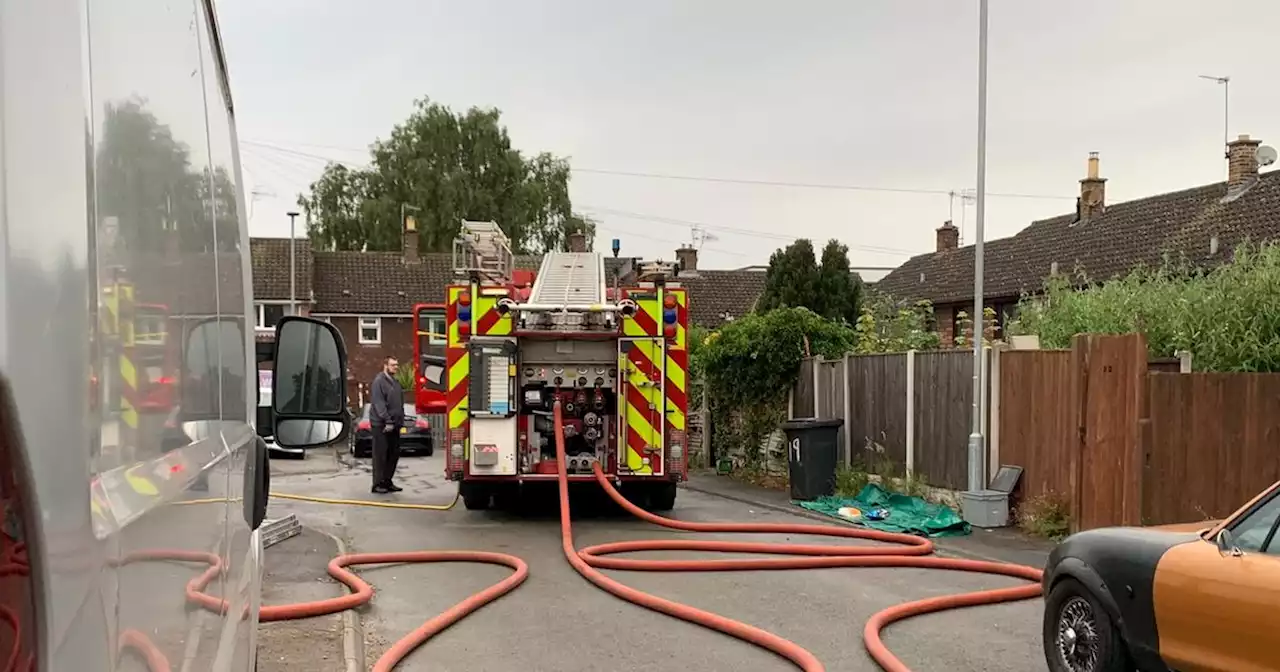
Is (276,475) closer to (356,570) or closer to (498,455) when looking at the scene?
(498,455)

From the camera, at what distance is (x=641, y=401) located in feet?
40.7

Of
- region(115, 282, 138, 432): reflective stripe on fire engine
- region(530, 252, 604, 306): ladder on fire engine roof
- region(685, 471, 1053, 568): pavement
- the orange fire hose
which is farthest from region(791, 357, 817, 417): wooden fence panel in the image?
region(115, 282, 138, 432): reflective stripe on fire engine

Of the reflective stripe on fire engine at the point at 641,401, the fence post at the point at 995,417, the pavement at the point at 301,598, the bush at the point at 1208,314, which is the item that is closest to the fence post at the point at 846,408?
the bush at the point at 1208,314

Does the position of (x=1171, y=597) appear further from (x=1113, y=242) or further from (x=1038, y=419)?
(x=1113, y=242)

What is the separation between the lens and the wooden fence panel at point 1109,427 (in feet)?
33.3

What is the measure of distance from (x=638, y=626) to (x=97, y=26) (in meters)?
6.72

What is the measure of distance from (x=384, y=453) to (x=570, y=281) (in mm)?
3842

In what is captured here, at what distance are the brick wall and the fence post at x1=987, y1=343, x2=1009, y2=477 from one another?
110 feet

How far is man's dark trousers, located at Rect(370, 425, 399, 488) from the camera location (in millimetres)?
15484

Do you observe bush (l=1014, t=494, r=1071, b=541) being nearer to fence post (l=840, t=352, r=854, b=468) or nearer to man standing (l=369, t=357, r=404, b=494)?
fence post (l=840, t=352, r=854, b=468)

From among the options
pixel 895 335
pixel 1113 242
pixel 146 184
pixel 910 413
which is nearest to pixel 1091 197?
pixel 1113 242

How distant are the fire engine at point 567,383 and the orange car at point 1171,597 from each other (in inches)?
262

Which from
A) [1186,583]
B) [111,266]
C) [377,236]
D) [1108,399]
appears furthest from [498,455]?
[377,236]

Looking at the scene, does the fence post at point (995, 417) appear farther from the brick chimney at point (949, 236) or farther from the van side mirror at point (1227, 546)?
the brick chimney at point (949, 236)
